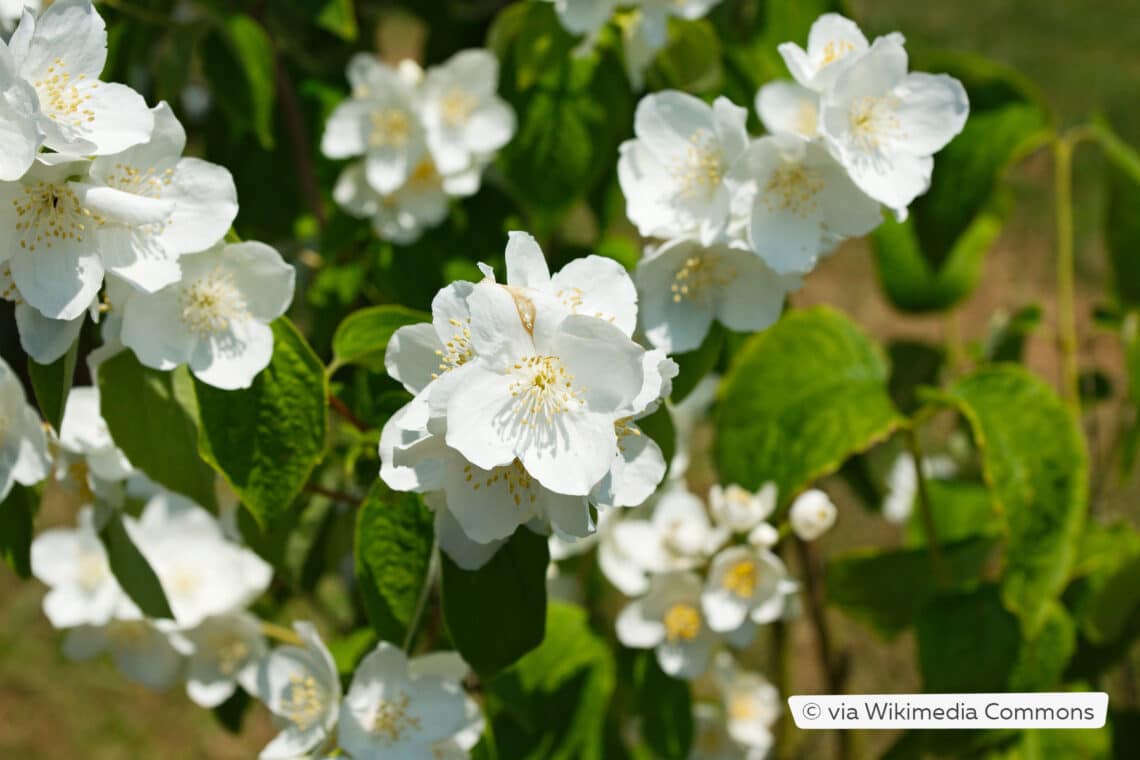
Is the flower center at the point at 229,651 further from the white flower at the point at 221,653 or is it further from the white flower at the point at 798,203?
the white flower at the point at 798,203

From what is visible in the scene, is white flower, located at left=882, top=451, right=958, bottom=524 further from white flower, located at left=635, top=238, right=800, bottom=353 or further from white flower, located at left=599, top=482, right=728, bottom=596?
white flower, located at left=635, top=238, right=800, bottom=353

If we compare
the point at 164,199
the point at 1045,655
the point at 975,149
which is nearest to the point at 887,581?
the point at 1045,655

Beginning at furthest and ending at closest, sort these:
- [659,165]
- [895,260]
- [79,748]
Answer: [79,748]
[895,260]
[659,165]

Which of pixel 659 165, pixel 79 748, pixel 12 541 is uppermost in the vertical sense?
pixel 659 165

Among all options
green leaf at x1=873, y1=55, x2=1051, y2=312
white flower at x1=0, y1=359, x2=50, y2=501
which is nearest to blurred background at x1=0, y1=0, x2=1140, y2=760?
green leaf at x1=873, y1=55, x2=1051, y2=312

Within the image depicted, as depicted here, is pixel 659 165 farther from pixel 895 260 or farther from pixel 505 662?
pixel 895 260

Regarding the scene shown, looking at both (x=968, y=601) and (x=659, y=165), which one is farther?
(x=968, y=601)

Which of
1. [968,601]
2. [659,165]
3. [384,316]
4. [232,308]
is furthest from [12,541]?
[968,601]

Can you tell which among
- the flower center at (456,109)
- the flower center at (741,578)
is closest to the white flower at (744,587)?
the flower center at (741,578)
